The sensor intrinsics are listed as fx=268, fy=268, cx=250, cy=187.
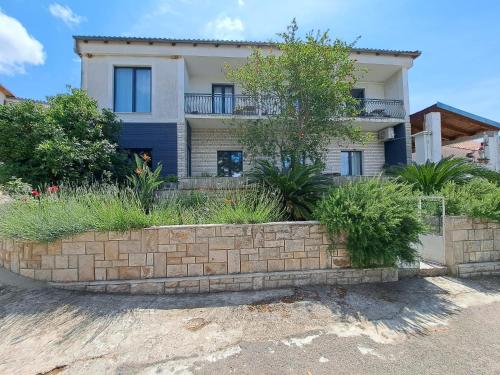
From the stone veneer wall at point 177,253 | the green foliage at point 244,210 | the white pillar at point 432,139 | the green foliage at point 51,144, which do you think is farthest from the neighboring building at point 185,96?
the stone veneer wall at point 177,253

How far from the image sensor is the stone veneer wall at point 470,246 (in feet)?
17.3

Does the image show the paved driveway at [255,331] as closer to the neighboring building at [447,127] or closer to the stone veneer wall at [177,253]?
the stone veneer wall at [177,253]

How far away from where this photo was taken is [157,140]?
11453mm

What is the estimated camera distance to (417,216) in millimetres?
4809

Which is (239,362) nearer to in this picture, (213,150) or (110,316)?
(110,316)

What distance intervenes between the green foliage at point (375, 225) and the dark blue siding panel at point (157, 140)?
8154mm

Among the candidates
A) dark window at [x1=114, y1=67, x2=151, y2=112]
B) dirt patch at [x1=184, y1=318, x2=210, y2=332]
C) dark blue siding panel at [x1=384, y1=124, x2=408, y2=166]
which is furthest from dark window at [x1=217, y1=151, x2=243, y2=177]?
dirt patch at [x1=184, y1=318, x2=210, y2=332]

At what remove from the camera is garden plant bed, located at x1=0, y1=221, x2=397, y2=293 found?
4.38m

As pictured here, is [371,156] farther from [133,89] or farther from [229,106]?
[133,89]

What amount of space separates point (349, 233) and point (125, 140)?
396 inches

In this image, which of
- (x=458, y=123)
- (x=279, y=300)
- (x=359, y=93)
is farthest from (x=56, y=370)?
(x=458, y=123)

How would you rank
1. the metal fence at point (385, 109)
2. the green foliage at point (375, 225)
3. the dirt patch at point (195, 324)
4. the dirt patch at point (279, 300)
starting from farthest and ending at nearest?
1. the metal fence at point (385, 109)
2. the green foliage at point (375, 225)
3. the dirt patch at point (279, 300)
4. the dirt patch at point (195, 324)

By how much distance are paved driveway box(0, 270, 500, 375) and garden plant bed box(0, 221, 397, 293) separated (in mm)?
217

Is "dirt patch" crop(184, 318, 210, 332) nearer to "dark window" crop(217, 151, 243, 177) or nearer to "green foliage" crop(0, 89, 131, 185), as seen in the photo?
"green foliage" crop(0, 89, 131, 185)
